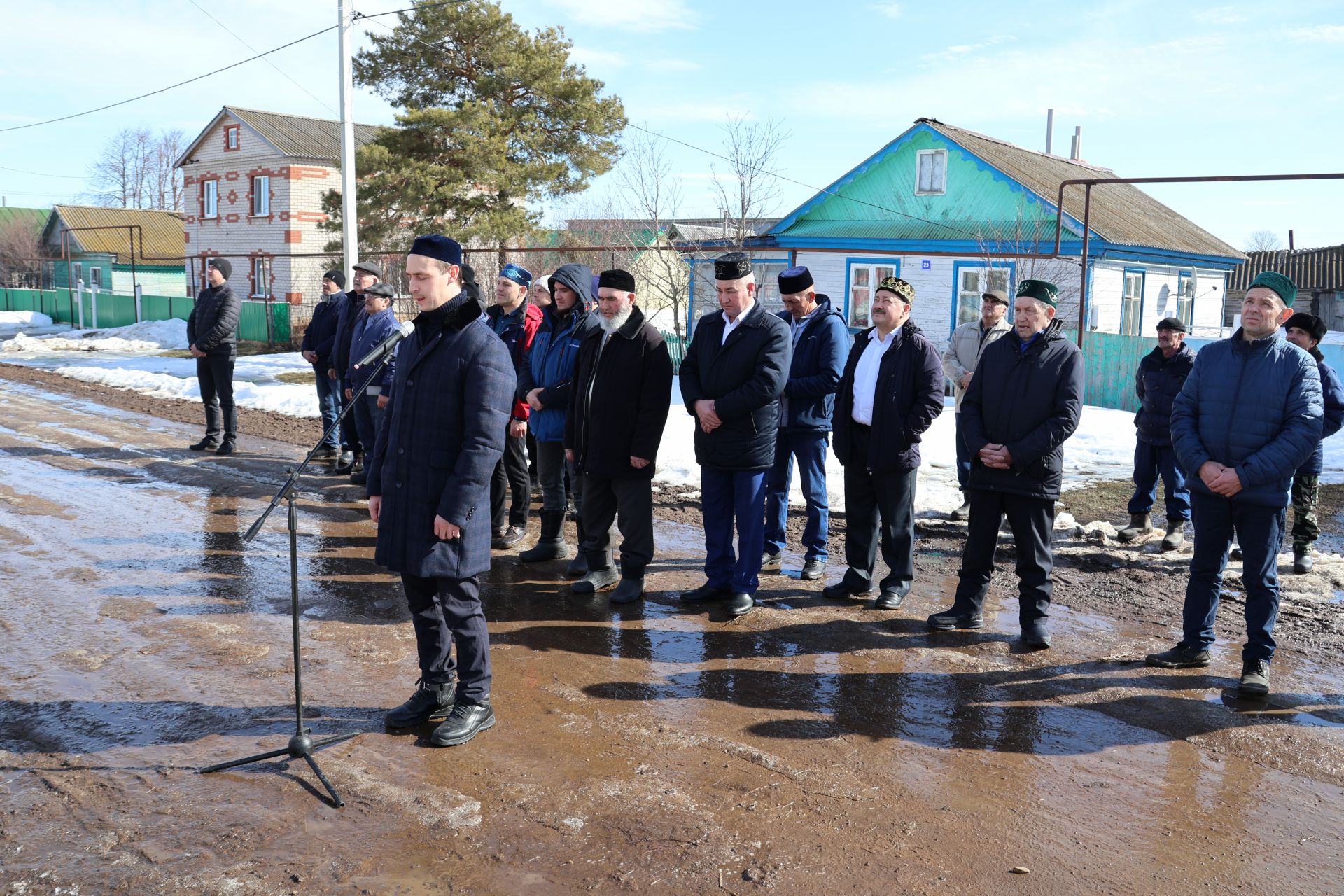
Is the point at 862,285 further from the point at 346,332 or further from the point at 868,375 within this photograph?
the point at 868,375

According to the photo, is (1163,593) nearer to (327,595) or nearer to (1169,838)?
(1169,838)

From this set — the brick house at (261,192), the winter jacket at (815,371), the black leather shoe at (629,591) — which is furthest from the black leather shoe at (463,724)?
the brick house at (261,192)

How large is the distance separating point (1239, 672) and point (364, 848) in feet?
14.2

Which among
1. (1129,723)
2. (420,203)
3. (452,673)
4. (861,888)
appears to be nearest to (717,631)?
(452,673)

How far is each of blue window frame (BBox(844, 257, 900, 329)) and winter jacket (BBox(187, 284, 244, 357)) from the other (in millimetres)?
15831

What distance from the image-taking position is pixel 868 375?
6.25 meters

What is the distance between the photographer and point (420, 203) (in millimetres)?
24859

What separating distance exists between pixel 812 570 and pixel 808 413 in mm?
1054

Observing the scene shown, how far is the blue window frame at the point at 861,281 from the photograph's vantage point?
23.8 m

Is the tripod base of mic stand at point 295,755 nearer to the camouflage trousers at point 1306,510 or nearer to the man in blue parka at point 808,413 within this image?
the man in blue parka at point 808,413

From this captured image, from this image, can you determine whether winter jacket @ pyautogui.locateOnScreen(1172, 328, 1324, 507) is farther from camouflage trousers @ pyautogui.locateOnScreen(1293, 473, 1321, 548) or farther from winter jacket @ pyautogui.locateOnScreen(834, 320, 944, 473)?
camouflage trousers @ pyautogui.locateOnScreen(1293, 473, 1321, 548)

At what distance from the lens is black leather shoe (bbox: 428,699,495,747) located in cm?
411

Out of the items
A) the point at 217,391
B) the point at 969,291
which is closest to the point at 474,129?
the point at 969,291

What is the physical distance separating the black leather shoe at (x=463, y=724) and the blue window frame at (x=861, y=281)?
67.1ft
